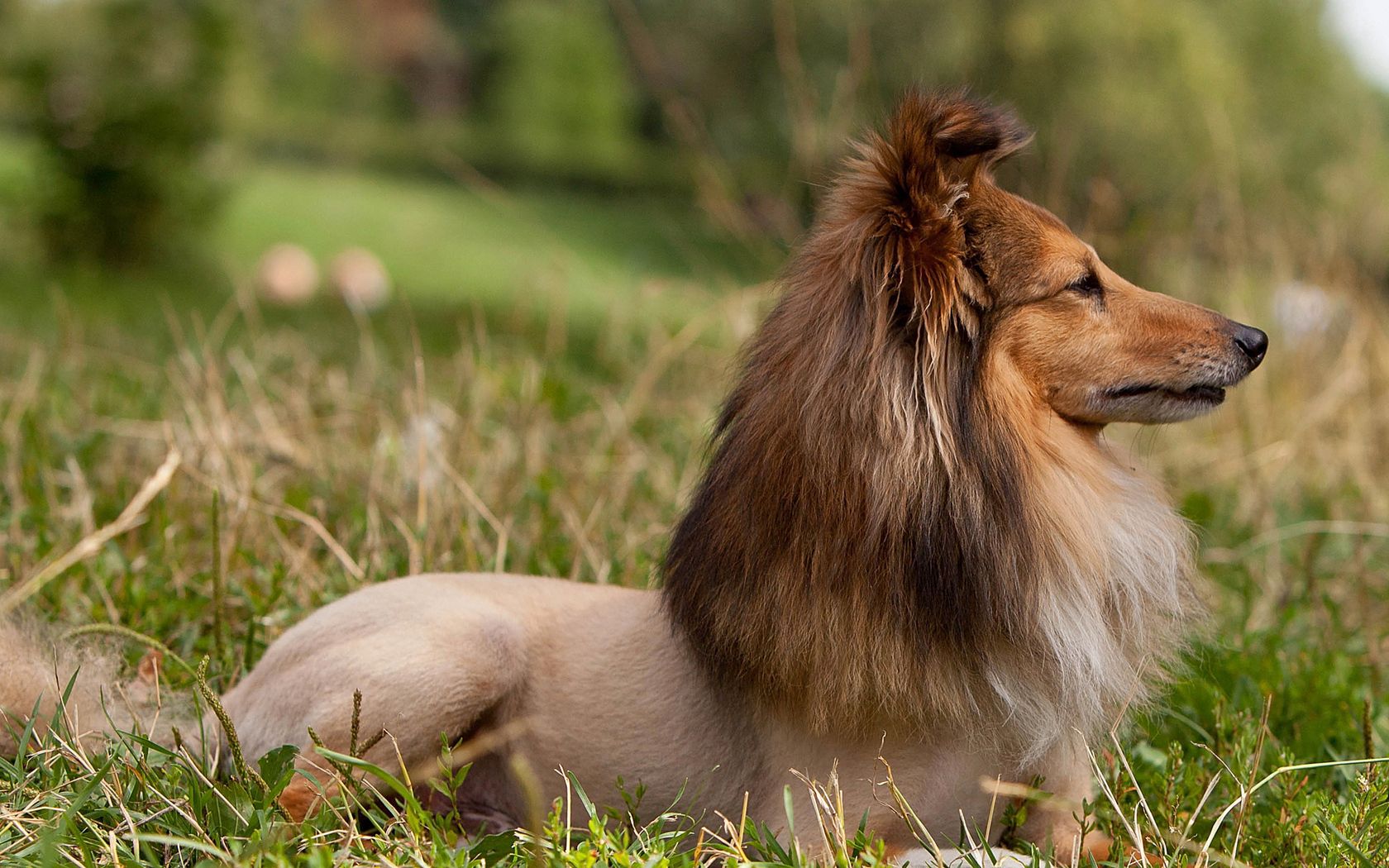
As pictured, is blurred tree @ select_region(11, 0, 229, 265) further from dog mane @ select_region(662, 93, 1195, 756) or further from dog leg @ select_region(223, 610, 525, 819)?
dog mane @ select_region(662, 93, 1195, 756)

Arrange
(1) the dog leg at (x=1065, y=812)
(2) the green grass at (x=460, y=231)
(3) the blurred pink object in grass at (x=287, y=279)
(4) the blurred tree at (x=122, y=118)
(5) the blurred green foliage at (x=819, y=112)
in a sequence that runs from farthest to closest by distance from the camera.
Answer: (2) the green grass at (x=460, y=231), (3) the blurred pink object in grass at (x=287, y=279), (4) the blurred tree at (x=122, y=118), (5) the blurred green foliage at (x=819, y=112), (1) the dog leg at (x=1065, y=812)

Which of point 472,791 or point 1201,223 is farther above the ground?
point 1201,223

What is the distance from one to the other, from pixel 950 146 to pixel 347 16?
4848 cm

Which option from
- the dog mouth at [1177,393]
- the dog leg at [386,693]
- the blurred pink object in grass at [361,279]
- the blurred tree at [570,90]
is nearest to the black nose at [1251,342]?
the dog mouth at [1177,393]

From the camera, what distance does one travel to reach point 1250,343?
3.24m

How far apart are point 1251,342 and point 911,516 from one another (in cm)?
107

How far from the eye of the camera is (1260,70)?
71.6 ft

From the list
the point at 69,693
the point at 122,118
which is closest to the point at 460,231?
the point at 122,118

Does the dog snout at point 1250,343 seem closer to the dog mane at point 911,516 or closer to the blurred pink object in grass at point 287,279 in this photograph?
the dog mane at point 911,516

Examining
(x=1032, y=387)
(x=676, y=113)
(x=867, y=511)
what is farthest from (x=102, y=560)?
(x=676, y=113)

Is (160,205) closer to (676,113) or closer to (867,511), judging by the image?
(676,113)

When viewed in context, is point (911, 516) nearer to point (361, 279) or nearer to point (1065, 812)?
point (1065, 812)

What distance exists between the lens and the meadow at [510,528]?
286cm

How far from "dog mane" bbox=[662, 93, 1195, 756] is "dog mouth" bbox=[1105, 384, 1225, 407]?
0.24 meters
